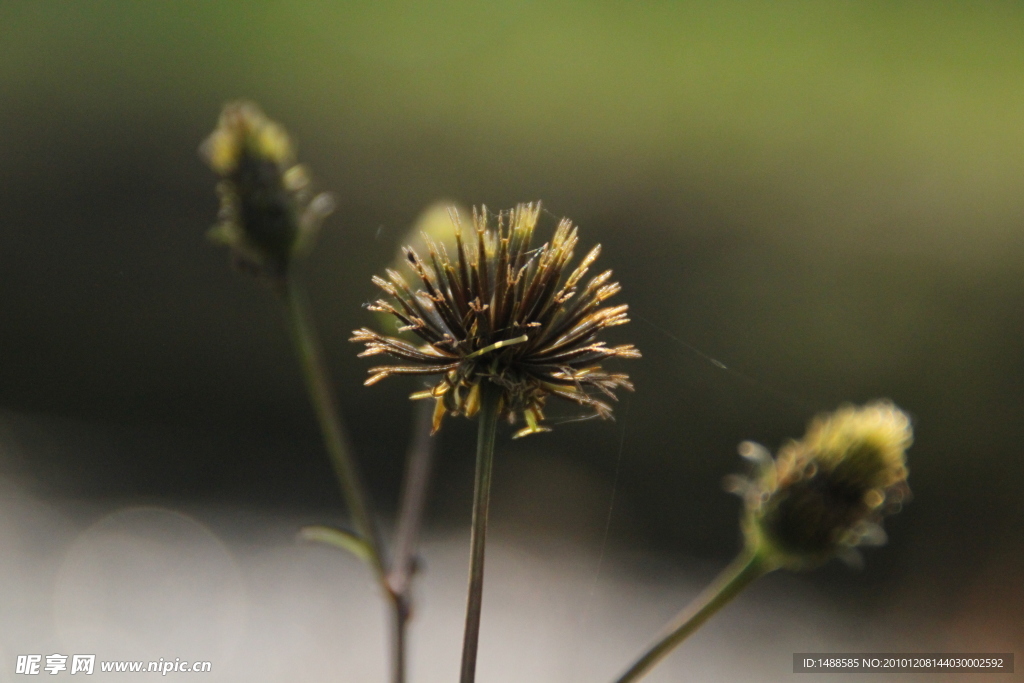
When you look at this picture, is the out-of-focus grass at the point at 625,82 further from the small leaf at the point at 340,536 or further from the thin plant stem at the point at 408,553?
the small leaf at the point at 340,536

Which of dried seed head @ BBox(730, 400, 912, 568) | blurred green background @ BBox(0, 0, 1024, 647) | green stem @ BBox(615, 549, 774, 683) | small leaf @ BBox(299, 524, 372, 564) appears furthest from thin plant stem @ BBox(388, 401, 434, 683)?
blurred green background @ BBox(0, 0, 1024, 647)

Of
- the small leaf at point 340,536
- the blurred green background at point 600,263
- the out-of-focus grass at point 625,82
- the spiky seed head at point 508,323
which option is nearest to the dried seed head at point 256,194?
the small leaf at point 340,536

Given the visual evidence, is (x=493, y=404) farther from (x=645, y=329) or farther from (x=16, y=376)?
(x=16, y=376)

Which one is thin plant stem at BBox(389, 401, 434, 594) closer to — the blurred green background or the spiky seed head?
the spiky seed head

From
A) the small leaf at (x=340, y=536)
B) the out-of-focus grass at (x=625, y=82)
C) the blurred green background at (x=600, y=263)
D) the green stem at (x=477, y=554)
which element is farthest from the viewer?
the out-of-focus grass at (x=625, y=82)

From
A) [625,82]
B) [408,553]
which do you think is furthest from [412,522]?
[625,82]

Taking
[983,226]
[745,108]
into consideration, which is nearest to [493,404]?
[983,226]
